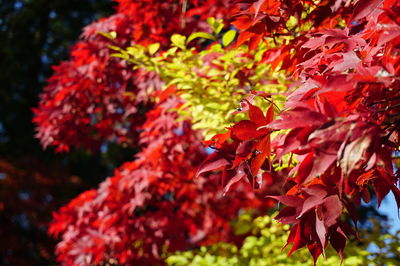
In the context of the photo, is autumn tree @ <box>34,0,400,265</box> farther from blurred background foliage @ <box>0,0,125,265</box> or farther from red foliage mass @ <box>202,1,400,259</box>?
blurred background foliage @ <box>0,0,125,265</box>

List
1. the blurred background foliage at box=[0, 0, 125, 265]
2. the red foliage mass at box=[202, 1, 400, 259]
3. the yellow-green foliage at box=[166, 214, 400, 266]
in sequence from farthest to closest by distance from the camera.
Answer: the blurred background foliage at box=[0, 0, 125, 265] < the yellow-green foliage at box=[166, 214, 400, 266] < the red foliage mass at box=[202, 1, 400, 259]

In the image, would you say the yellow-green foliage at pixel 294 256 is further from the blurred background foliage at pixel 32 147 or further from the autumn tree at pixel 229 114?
the blurred background foliage at pixel 32 147

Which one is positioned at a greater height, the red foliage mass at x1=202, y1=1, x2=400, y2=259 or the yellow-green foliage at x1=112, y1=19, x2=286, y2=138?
the red foliage mass at x1=202, y1=1, x2=400, y2=259

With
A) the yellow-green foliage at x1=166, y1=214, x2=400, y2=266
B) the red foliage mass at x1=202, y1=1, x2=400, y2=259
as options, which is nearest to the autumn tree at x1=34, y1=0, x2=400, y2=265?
the red foliage mass at x1=202, y1=1, x2=400, y2=259

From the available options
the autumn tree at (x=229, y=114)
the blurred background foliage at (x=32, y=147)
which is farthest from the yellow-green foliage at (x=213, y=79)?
the blurred background foliage at (x=32, y=147)

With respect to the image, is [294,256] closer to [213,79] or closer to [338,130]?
[213,79]

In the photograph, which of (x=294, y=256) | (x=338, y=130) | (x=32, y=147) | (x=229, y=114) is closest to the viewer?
(x=338, y=130)

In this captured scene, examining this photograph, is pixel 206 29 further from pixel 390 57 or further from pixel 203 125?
pixel 390 57

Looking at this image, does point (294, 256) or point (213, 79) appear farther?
point (294, 256)

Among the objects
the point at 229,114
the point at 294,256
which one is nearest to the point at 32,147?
the point at 294,256

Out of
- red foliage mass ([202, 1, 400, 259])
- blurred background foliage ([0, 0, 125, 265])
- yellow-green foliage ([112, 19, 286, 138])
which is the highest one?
red foliage mass ([202, 1, 400, 259])

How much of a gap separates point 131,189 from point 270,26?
215cm

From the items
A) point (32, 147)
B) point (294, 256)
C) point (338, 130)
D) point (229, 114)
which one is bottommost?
point (32, 147)

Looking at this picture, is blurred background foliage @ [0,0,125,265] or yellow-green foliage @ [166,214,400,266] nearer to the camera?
yellow-green foliage @ [166,214,400,266]
